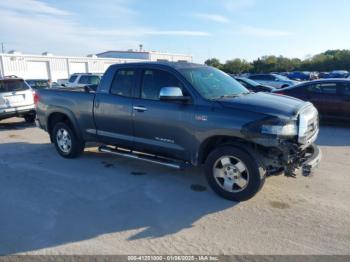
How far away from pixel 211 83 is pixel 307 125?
158cm

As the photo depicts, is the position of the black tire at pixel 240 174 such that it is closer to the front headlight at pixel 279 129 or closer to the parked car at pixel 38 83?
the front headlight at pixel 279 129

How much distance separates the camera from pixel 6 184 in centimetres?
517

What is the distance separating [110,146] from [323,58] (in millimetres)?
58518

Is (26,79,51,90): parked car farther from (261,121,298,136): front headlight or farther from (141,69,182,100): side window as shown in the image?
(261,121,298,136): front headlight

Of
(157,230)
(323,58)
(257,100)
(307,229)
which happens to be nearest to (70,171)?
(157,230)

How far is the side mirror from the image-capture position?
14.9ft

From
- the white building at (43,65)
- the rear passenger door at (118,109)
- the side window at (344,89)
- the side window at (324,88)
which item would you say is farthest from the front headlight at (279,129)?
the white building at (43,65)

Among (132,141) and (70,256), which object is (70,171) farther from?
(70,256)

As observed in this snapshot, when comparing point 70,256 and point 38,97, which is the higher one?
point 38,97

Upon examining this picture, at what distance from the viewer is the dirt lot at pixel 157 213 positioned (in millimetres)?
3369

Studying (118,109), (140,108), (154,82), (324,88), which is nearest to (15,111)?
(118,109)

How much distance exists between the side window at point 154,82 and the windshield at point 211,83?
0.72 feet

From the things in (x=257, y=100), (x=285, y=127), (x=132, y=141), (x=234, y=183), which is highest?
(x=257, y=100)

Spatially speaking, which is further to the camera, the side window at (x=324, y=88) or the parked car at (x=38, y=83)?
the parked car at (x=38, y=83)
